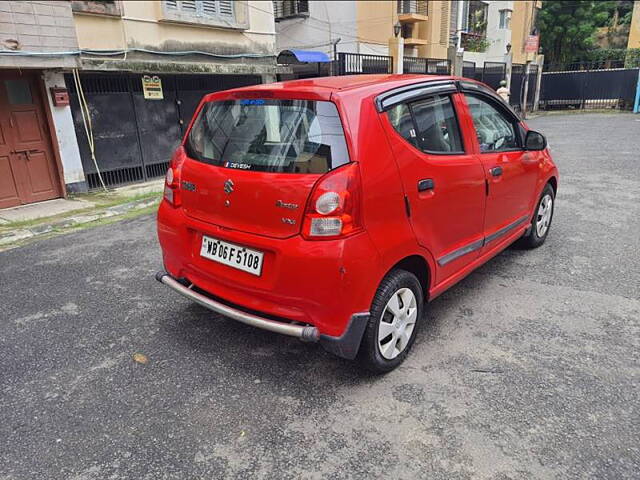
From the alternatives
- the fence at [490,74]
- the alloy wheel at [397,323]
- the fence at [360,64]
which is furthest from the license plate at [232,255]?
the fence at [490,74]

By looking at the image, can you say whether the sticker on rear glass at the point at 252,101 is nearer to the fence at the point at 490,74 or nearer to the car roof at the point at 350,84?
the car roof at the point at 350,84

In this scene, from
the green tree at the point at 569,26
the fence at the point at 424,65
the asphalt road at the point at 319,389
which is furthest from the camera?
the green tree at the point at 569,26

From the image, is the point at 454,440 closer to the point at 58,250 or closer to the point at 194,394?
the point at 194,394

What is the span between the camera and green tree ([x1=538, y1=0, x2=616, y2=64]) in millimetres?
31734

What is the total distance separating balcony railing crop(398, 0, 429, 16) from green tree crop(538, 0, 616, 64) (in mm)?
13558

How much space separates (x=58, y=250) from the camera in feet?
18.2

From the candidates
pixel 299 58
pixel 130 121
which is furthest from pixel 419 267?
pixel 299 58

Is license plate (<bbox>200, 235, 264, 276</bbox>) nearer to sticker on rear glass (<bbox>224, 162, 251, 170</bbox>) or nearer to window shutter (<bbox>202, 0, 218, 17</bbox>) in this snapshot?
sticker on rear glass (<bbox>224, 162, 251, 170</bbox>)

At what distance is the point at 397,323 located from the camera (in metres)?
2.90

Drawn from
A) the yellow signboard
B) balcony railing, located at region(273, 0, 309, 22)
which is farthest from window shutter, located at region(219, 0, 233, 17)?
balcony railing, located at region(273, 0, 309, 22)

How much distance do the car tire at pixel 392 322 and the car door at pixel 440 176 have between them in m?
0.30

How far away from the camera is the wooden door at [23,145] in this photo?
7625 mm


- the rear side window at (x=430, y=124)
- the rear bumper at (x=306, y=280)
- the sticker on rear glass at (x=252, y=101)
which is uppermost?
the sticker on rear glass at (x=252, y=101)

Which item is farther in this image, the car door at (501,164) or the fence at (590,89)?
the fence at (590,89)
